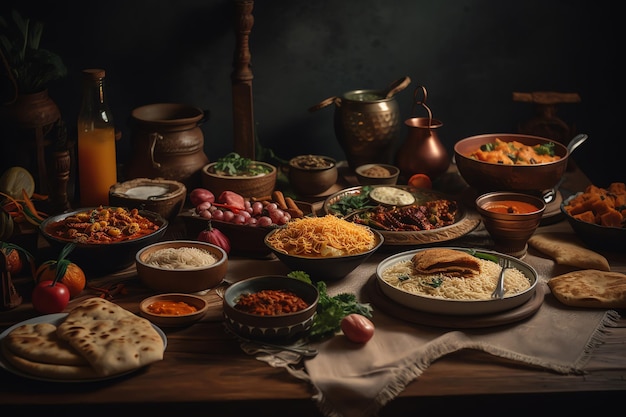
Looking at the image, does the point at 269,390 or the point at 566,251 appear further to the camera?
the point at 566,251

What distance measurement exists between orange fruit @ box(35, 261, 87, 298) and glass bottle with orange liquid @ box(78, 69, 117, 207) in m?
0.84

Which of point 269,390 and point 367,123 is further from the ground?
point 367,123

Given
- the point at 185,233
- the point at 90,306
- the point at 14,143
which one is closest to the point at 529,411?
the point at 90,306

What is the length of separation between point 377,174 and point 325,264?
1205 millimetres

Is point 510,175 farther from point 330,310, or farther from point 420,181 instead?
point 330,310

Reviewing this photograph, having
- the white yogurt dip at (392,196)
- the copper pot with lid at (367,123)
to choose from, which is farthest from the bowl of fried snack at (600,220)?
the copper pot with lid at (367,123)

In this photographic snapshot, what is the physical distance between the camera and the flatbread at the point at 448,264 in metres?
2.93

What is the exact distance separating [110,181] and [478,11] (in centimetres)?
224

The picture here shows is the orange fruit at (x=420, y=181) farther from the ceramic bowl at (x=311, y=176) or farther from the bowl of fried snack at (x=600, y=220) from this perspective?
the bowl of fried snack at (x=600, y=220)

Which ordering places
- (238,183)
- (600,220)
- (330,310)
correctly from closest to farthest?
(330,310), (600,220), (238,183)

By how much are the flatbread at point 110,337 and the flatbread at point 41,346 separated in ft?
0.08

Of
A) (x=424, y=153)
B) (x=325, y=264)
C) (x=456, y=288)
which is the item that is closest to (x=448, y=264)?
(x=456, y=288)

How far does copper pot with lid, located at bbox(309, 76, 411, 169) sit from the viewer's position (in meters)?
4.21

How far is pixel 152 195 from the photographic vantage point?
358 centimetres
